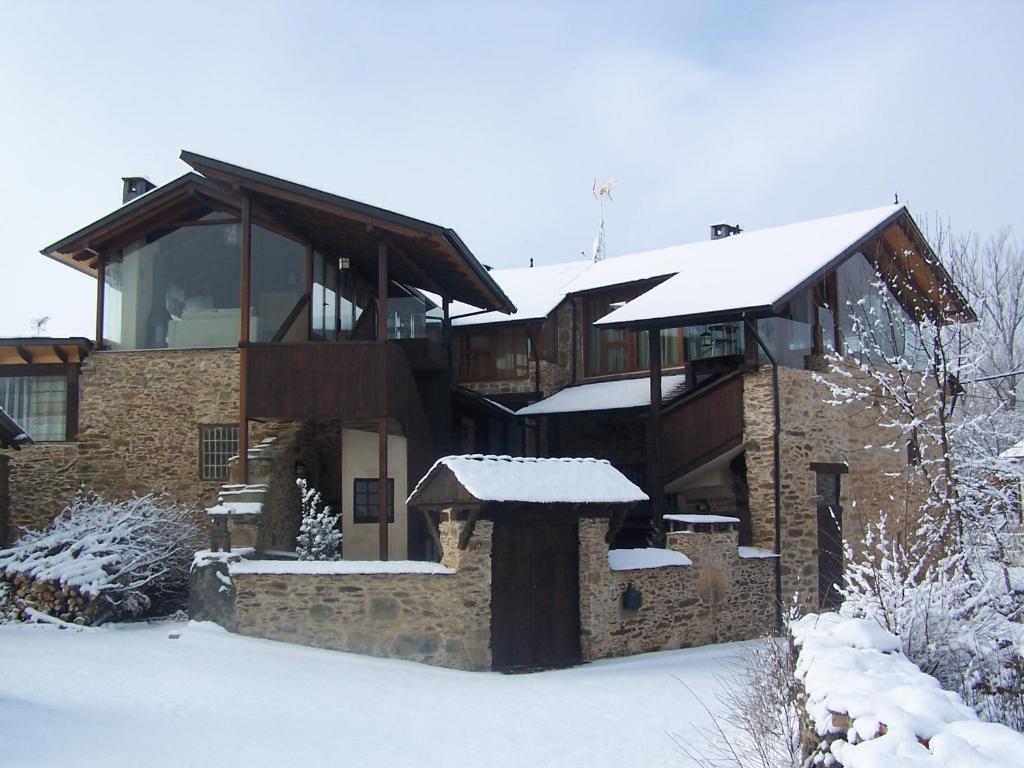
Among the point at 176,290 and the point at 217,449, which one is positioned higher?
the point at 176,290

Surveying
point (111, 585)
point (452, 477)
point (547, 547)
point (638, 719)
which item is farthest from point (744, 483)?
point (111, 585)

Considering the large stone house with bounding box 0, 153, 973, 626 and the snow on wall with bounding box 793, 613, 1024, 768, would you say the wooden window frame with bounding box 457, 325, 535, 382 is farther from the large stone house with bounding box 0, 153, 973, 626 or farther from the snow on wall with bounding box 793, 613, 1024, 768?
the snow on wall with bounding box 793, 613, 1024, 768

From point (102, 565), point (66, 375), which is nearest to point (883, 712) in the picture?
point (102, 565)

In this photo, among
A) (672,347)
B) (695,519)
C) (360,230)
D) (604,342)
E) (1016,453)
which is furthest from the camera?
(604,342)

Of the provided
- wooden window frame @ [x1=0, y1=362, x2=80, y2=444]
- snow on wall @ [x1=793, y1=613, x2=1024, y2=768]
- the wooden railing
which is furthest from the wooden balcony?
snow on wall @ [x1=793, y1=613, x2=1024, y2=768]

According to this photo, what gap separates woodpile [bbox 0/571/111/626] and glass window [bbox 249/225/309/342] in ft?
17.7

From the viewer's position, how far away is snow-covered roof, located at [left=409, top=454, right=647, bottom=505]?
1399 centimetres

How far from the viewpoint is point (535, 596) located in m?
14.6

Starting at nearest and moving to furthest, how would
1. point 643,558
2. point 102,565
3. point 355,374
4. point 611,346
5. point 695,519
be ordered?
point 102,565 < point 643,558 < point 695,519 < point 355,374 < point 611,346

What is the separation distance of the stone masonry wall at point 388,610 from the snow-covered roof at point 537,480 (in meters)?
0.62

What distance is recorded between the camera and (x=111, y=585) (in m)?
15.0

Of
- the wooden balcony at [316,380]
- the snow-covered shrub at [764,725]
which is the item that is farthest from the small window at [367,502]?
the snow-covered shrub at [764,725]

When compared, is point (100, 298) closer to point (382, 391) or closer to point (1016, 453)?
point (382, 391)

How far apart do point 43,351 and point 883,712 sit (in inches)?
689
